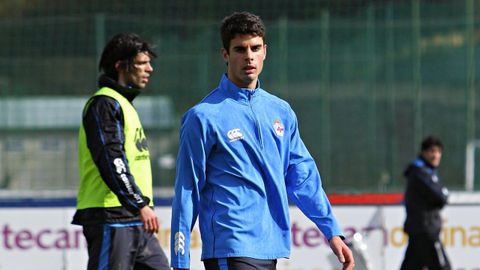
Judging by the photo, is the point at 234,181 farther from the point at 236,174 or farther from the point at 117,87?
the point at 117,87

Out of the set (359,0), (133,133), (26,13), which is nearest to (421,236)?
(133,133)

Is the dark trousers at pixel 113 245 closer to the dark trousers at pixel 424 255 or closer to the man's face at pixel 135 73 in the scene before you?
the man's face at pixel 135 73

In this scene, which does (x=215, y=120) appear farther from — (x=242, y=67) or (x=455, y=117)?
(x=455, y=117)

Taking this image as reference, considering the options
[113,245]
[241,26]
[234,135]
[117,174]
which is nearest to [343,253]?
[234,135]

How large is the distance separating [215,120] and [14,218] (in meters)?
6.54

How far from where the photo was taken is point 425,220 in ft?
35.9

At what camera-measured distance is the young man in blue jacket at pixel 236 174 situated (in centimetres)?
467

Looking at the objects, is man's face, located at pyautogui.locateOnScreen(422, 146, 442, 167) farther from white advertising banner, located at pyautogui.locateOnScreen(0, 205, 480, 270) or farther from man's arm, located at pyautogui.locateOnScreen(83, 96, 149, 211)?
man's arm, located at pyautogui.locateOnScreen(83, 96, 149, 211)

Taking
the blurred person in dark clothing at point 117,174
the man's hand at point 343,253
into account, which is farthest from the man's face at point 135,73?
the man's hand at point 343,253

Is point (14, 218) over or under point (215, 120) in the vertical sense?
under

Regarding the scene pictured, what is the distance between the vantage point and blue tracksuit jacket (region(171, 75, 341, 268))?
184 inches

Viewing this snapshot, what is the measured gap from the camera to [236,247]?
4676 millimetres

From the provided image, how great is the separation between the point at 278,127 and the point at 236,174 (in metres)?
0.30

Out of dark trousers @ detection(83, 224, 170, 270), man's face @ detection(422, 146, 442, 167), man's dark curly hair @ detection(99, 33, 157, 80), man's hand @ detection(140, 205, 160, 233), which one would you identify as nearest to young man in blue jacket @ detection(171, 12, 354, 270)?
man's hand @ detection(140, 205, 160, 233)
